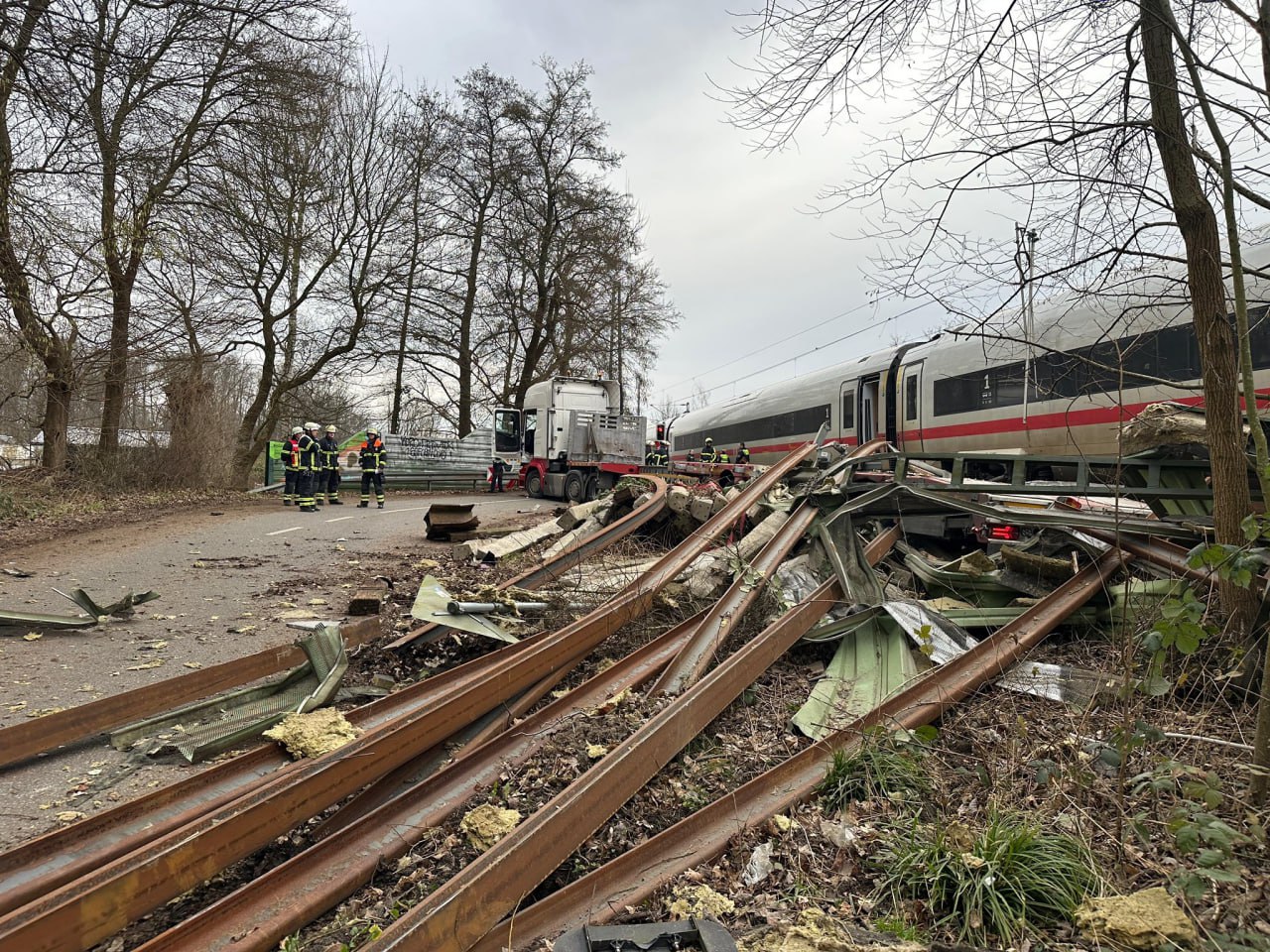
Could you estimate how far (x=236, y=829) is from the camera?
235 centimetres

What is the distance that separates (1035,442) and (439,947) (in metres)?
11.8

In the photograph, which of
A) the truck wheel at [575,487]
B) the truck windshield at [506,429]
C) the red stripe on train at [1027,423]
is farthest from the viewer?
the truck windshield at [506,429]

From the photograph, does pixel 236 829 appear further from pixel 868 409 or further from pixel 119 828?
pixel 868 409

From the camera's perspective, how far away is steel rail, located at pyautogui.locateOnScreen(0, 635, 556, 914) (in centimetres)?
224

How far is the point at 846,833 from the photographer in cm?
Result: 263

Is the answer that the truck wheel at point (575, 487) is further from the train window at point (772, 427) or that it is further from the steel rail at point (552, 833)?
the steel rail at point (552, 833)

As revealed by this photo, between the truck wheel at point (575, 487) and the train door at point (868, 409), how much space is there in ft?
21.7

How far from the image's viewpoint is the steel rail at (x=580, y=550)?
15.8ft

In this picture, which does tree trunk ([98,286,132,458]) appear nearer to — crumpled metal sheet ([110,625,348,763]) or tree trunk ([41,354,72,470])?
tree trunk ([41,354,72,470])

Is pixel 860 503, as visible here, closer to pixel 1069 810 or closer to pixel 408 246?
pixel 1069 810

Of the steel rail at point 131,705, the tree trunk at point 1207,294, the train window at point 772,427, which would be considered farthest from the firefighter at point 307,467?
the tree trunk at point 1207,294

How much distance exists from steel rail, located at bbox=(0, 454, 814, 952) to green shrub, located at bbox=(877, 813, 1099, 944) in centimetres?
193

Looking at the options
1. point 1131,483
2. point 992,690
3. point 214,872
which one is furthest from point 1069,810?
point 1131,483

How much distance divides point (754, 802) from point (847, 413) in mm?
14551
